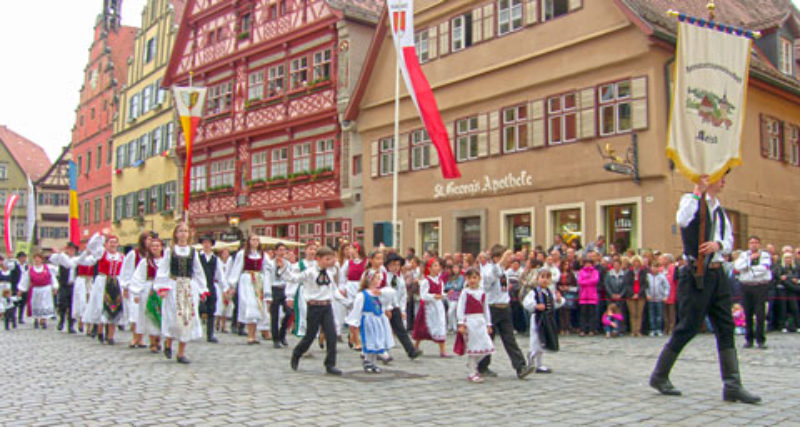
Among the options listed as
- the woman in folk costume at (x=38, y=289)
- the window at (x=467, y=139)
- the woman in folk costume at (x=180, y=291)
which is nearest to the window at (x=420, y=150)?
the window at (x=467, y=139)

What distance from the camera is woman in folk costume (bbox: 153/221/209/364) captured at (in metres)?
11.0

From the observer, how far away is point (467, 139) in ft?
81.2

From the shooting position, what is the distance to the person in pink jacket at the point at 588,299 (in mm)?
16062

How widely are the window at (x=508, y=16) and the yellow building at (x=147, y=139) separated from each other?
73.6 feet

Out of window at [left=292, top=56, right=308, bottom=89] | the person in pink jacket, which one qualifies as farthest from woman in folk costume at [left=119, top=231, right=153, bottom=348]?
window at [left=292, top=56, right=308, bottom=89]

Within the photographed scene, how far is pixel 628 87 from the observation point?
20.0m

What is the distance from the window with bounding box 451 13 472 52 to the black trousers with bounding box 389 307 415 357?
14.4 meters

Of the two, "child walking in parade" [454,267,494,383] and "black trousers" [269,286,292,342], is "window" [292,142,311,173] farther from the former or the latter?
"child walking in parade" [454,267,494,383]

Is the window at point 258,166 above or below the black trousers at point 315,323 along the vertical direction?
above

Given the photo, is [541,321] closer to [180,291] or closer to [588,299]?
[180,291]

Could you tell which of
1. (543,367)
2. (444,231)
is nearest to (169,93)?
(444,231)

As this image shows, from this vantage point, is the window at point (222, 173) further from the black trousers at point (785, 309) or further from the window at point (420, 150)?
the black trousers at point (785, 309)

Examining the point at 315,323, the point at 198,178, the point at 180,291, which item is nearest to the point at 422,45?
the point at 198,178

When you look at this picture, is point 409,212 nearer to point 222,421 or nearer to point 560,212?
point 560,212
